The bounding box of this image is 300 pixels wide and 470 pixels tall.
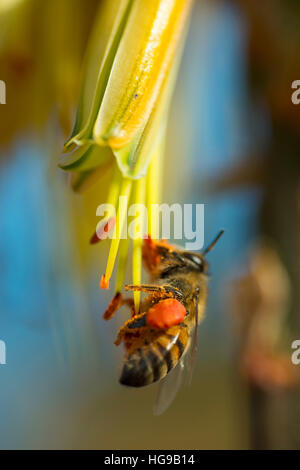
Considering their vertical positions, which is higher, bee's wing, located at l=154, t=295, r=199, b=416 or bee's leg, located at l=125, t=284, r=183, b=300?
bee's leg, located at l=125, t=284, r=183, b=300

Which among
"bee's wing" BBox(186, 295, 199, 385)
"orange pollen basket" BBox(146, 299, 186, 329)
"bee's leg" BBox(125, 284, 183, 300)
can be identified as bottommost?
"bee's wing" BBox(186, 295, 199, 385)

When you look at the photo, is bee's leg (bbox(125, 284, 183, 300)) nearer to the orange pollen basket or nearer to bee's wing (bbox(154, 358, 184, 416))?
the orange pollen basket

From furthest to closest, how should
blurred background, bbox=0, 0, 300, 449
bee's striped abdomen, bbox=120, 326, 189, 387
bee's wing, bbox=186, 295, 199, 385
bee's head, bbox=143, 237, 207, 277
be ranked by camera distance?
blurred background, bbox=0, 0, 300, 449 → bee's head, bbox=143, 237, 207, 277 → bee's wing, bbox=186, 295, 199, 385 → bee's striped abdomen, bbox=120, 326, 189, 387

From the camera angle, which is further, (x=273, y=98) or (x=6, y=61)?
(x=273, y=98)

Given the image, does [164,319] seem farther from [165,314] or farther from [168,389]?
[168,389]

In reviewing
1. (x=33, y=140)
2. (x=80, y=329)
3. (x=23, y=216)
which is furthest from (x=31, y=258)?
(x=33, y=140)

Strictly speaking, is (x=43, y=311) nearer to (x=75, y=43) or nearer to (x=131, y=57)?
(x=75, y=43)

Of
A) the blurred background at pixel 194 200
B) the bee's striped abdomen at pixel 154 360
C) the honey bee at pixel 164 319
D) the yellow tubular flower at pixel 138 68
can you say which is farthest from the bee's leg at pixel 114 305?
the blurred background at pixel 194 200

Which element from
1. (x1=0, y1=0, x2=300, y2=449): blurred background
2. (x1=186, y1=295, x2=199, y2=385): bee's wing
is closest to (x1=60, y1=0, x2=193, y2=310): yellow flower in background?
(x1=186, y1=295, x2=199, y2=385): bee's wing
